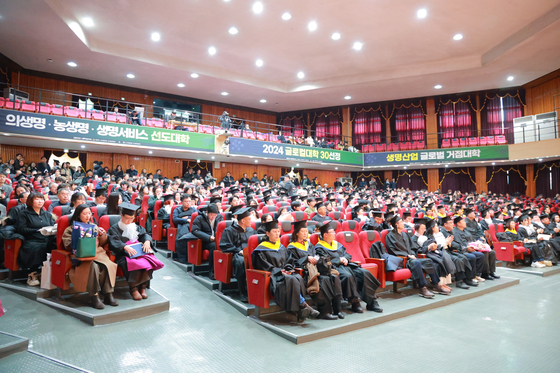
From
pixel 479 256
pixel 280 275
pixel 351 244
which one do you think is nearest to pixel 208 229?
pixel 280 275

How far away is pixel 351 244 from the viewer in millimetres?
4598

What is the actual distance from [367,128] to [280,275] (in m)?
17.6

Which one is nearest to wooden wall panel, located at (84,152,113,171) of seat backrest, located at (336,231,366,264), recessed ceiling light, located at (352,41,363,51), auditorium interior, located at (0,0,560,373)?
auditorium interior, located at (0,0,560,373)

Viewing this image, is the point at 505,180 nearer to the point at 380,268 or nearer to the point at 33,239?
the point at 380,268

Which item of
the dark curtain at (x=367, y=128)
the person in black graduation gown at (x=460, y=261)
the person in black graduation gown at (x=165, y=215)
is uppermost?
the dark curtain at (x=367, y=128)

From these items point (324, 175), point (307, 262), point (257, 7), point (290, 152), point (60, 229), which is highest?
point (257, 7)

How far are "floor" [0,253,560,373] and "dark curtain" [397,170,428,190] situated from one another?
15.7 meters

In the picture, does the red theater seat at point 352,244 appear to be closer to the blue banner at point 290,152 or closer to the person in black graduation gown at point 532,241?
the person in black graduation gown at point 532,241

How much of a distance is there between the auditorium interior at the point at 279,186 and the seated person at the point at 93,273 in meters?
A: 0.02

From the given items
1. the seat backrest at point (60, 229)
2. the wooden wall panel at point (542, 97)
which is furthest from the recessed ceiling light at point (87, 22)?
the wooden wall panel at point (542, 97)

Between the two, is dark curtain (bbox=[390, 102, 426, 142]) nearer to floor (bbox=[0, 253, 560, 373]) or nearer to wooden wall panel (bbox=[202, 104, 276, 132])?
wooden wall panel (bbox=[202, 104, 276, 132])

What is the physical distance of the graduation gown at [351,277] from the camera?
12.2ft

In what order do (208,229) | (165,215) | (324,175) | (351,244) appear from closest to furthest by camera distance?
(351,244) → (208,229) → (165,215) → (324,175)

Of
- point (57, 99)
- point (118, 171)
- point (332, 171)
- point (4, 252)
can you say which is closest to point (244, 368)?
point (4, 252)
